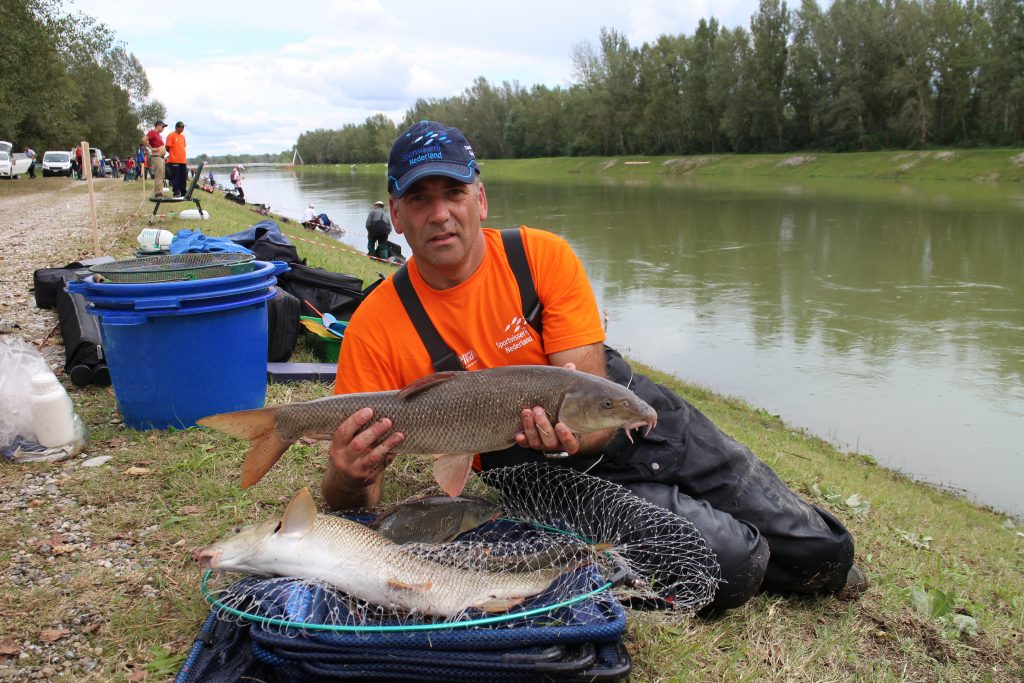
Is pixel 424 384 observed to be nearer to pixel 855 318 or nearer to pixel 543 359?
pixel 543 359

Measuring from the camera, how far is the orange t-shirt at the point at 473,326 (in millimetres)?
3164

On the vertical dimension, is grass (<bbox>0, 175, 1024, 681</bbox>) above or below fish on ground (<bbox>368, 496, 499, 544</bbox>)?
below

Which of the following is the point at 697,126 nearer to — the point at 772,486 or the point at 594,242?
the point at 594,242

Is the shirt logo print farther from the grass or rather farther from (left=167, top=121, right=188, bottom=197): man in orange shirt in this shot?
(left=167, top=121, right=188, bottom=197): man in orange shirt

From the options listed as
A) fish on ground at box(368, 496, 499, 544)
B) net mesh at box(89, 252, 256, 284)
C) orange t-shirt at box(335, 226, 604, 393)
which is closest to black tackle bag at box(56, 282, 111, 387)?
net mesh at box(89, 252, 256, 284)

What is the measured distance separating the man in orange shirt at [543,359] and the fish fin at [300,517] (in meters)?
0.46

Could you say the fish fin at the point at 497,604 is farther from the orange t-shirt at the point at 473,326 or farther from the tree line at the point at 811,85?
the tree line at the point at 811,85

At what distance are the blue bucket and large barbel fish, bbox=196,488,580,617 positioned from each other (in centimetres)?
204

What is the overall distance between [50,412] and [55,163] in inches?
2004

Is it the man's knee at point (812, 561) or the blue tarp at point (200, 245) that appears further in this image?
the blue tarp at point (200, 245)

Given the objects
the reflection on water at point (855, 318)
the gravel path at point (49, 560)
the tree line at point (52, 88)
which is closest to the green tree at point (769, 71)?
the reflection on water at point (855, 318)

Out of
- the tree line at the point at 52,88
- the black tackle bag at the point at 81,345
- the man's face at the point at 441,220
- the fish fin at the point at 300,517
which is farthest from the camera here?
the tree line at the point at 52,88

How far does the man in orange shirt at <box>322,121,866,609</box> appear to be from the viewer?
308cm

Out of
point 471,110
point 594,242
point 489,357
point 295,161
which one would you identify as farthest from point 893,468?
point 295,161
